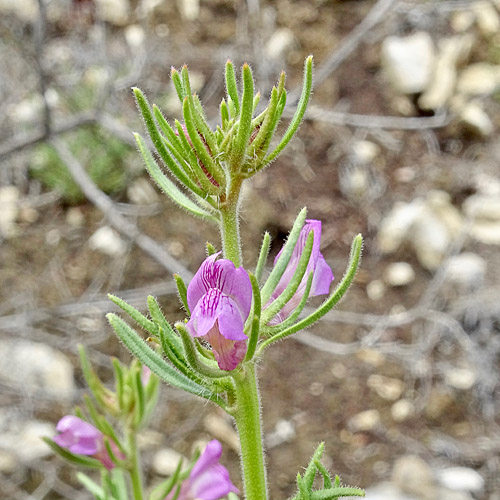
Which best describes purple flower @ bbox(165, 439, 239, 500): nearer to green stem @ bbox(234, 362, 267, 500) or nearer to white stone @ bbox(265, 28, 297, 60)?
green stem @ bbox(234, 362, 267, 500)

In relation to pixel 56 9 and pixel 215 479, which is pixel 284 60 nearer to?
pixel 56 9

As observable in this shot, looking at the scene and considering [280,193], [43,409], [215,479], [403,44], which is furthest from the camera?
[403,44]

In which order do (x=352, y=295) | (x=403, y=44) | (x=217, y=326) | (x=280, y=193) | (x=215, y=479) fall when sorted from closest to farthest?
1. (x=217, y=326)
2. (x=215, y=479)
3. (x=352, y=295)
4. (x=280, y=193)
5. (x=403, y=44)

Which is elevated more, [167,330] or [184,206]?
[184,206]

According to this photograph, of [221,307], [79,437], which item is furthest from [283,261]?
[79,437]

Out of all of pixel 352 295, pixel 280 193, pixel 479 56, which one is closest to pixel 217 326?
pixel 352 295

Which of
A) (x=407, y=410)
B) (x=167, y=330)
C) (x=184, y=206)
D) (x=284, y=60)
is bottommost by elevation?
(x=167, y=330)

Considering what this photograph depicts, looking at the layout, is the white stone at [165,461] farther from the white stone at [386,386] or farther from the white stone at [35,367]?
the white stone at [386,386]

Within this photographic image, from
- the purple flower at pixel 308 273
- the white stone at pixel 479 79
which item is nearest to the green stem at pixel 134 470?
the purple flower at pixel 308 273
